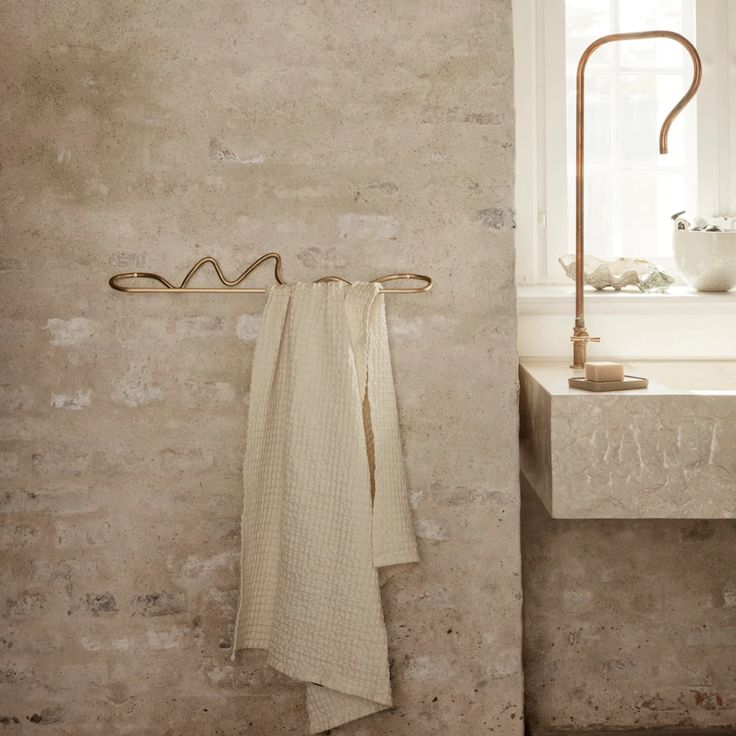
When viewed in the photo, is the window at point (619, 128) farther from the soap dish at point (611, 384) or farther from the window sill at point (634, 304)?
the soap dish at point (611, 384)

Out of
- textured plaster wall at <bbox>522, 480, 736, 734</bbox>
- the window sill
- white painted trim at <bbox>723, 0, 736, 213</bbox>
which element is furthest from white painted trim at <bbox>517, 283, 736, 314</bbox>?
textured plaster wall at <bbox>522, 480, 736, 734</bbox>

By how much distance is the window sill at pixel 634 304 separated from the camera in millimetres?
2281

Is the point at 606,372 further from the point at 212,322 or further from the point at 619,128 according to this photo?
the point at 619,128

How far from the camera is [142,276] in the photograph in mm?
1895

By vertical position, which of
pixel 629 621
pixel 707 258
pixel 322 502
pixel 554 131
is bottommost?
pixel 629 621

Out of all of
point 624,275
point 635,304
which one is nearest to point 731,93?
point 624,275

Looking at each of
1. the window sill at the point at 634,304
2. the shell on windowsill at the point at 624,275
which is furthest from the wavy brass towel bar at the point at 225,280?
the shell on windowsill at the point at 624,275

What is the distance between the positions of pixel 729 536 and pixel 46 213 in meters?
1.89

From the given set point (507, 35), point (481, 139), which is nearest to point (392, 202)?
point (481, 139)

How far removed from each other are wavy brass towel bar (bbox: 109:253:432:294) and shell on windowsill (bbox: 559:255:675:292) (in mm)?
671

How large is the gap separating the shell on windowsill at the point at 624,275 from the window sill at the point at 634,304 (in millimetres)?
67

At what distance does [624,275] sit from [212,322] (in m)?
1.18

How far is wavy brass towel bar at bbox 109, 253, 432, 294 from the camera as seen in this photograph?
1.89 meters

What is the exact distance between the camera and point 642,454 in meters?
1.66
